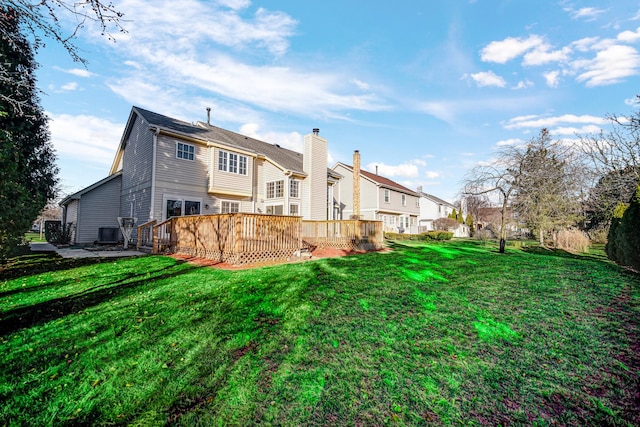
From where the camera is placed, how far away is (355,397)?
2393mm

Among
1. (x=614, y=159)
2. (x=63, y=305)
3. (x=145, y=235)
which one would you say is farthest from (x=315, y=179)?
(x=614, y=159)

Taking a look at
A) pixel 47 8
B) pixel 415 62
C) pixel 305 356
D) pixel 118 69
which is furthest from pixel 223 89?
pixel 305 356

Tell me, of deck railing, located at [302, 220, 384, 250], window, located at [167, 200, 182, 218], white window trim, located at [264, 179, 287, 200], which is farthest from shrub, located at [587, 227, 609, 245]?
window, located at [167, 200, 182, 218]

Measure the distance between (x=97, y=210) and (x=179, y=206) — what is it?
20.9ft

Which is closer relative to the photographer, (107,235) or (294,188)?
(107,235)

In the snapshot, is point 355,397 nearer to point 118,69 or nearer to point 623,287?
point 623,287

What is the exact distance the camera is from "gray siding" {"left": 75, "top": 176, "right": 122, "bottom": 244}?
15897 millimetres

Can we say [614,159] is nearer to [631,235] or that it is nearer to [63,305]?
[631,235]

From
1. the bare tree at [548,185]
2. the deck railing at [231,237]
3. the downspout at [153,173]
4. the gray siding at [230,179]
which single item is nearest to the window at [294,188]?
the gray siding at [230,179]

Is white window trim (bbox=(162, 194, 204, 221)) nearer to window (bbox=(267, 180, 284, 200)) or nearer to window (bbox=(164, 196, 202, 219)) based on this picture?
window (bbox=(164, 196, 202, 219))

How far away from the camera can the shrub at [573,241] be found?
14930 mm

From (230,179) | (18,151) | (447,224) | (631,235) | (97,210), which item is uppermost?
(230,179)

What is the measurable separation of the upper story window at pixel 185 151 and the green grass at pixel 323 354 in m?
9.85

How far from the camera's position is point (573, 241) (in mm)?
15359
